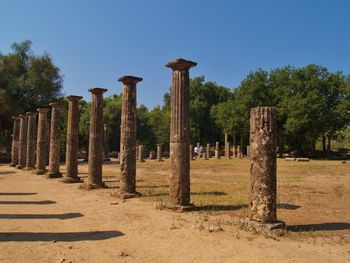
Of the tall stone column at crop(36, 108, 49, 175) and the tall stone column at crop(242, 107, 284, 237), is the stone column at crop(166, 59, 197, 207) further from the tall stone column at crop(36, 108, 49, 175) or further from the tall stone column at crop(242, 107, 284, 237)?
the tall stone column at crop(36, 108, 49, 175)

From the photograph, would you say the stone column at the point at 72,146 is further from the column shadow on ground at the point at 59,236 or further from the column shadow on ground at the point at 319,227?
the column shadow on ground at the point at 319,227

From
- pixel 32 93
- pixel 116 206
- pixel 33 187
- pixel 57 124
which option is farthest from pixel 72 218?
pixel 32 93

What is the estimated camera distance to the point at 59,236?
7.71 metres

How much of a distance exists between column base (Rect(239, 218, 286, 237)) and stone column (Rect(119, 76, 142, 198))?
17.9ft

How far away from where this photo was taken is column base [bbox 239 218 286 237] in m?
7.79

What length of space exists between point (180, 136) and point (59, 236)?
4.69 m

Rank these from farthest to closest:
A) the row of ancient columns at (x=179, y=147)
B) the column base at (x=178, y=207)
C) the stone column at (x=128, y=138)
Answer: the stone column at (x=128, y=138) → the column base at (x=178, y=207) → the row of ancient columns at (x=179, y=147)

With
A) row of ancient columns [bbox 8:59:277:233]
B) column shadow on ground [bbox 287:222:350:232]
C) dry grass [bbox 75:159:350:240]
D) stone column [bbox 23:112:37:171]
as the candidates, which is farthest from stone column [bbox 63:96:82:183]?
column shadow on ground [bbox 287:222:350:232]

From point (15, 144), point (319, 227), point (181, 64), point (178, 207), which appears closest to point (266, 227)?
point (319, 227)

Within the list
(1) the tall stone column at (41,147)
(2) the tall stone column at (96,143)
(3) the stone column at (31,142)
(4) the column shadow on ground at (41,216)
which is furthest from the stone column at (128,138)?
(3) the stone column at (31,142)

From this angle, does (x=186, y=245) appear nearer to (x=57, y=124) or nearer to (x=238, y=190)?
(x=238, y=190)

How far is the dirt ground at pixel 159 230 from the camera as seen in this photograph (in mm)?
6520

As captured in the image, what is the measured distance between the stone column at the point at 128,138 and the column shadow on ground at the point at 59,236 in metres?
4.84

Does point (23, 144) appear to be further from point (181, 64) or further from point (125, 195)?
point (181, 64)
